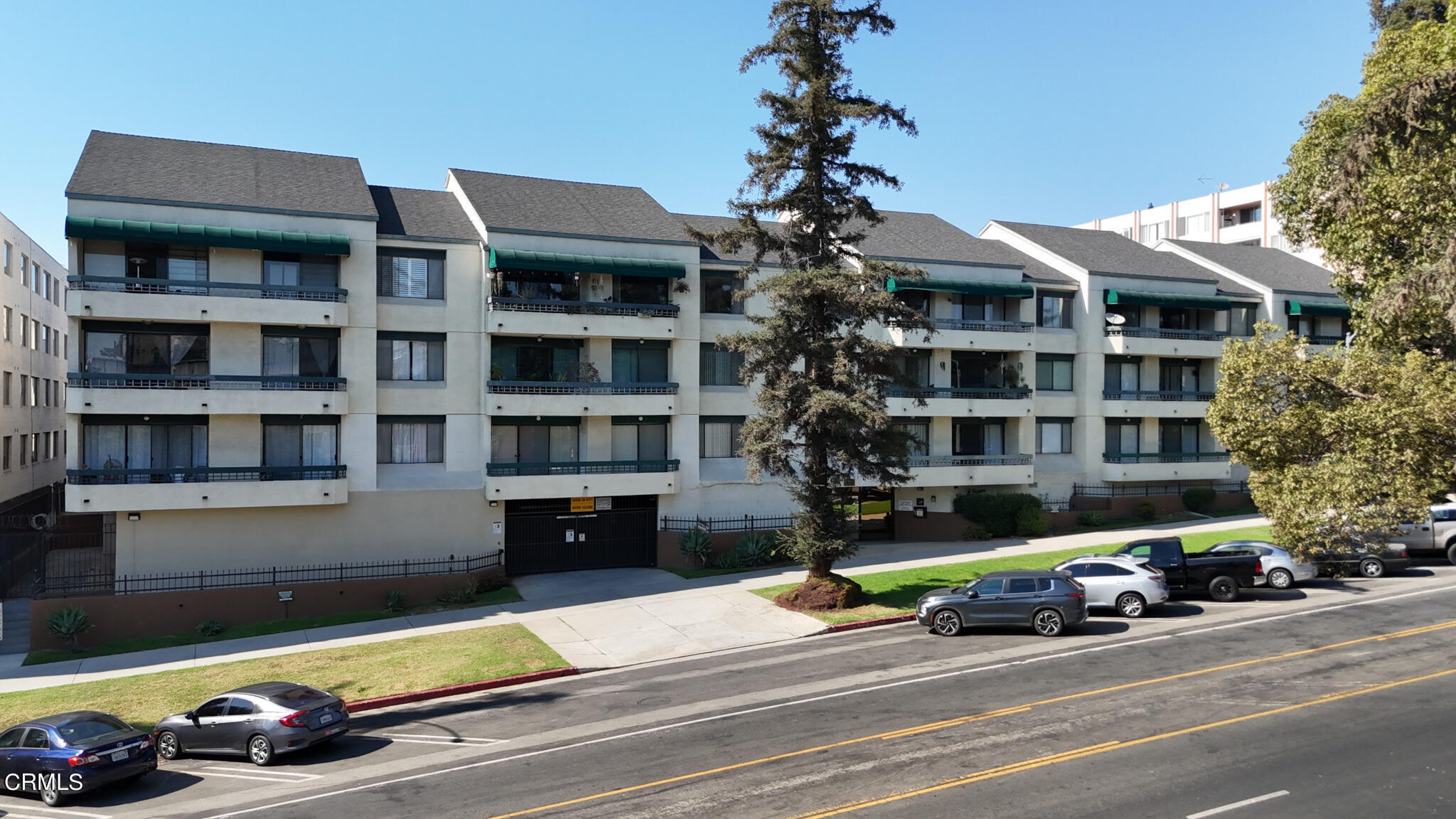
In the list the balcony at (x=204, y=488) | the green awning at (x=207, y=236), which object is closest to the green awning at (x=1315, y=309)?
the green awning at (x=207, y=236)

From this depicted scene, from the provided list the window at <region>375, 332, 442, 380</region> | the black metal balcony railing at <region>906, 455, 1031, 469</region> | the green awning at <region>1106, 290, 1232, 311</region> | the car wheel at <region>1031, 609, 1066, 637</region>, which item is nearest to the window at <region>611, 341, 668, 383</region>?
the window at <region>375, 332, 442, 380</region>

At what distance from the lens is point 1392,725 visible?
1451cm

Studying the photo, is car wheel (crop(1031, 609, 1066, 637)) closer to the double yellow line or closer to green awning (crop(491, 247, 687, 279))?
the double yellow line

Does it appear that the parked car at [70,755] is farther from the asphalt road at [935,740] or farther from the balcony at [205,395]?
the balcony at [205,395]

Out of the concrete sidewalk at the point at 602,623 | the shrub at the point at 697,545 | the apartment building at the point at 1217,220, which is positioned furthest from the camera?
the apartment building at the point at 1217,220

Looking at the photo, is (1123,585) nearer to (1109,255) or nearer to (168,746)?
(168,746)

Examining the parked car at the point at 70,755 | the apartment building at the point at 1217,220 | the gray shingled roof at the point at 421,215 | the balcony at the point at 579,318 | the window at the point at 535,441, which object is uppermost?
the apartment building at the point at 1217,220

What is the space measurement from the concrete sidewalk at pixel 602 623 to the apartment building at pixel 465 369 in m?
3.81

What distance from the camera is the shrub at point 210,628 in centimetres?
2717

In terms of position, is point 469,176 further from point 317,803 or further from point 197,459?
point 317,803

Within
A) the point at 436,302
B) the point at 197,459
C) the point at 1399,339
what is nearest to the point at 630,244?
the point at 436,302

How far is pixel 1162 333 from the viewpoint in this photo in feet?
142

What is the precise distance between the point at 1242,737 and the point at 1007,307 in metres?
29.5

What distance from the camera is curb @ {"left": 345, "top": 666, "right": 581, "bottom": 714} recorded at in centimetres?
1972
